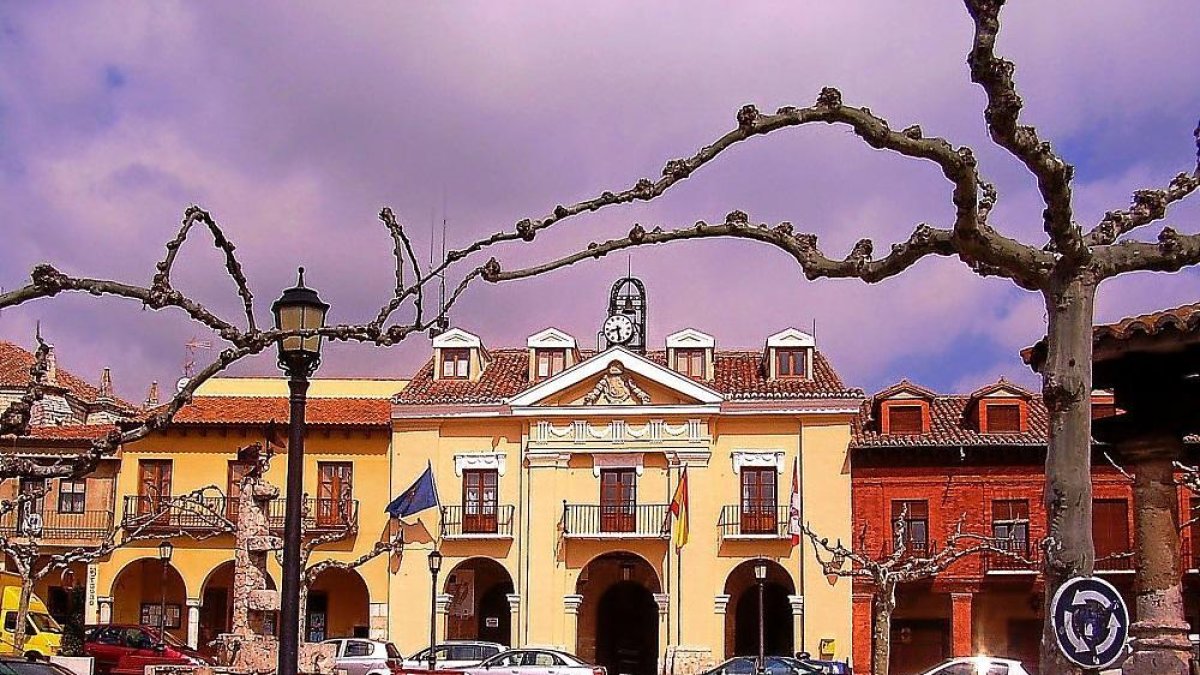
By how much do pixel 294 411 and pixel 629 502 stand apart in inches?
1244

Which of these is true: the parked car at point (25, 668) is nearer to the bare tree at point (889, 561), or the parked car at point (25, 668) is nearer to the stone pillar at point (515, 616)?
the bare tree at point (889, 561)

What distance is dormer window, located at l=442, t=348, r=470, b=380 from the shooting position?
46406mm

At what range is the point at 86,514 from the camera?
44625 mm

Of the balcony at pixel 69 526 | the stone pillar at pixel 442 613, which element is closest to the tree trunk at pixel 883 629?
the stone pillar at pixel 442 613

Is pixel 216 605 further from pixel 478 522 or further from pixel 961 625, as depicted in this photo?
pixel 961 625

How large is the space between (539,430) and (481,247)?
37.0 m

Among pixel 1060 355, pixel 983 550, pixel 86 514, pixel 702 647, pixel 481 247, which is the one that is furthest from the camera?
pixel 86 514

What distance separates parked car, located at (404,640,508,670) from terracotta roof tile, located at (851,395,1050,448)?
1285 centimetres

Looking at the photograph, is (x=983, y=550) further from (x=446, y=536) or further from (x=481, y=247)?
(x=481, y=247)

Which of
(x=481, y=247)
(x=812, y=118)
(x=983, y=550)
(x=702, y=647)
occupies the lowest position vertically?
(x=702, y=647)

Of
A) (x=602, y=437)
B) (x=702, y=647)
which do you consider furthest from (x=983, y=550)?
(x=602, y=437)

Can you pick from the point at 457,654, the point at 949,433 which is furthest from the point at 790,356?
the point at 457,654

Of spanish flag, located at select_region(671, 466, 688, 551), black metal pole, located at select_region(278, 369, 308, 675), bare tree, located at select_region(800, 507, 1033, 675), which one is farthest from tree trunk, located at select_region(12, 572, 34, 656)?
black metal pole, located at select_region(278, 369, 308, 675)

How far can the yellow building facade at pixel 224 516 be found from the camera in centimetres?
4416
